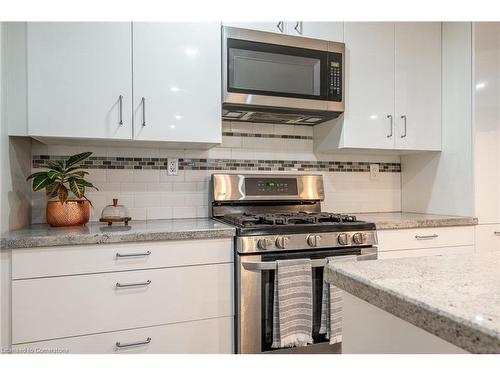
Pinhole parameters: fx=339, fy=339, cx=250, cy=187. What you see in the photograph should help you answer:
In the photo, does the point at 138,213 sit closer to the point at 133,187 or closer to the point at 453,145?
the point at 133,187

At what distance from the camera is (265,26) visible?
200 cm

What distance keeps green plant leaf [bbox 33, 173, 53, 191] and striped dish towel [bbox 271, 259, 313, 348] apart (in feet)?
3.91

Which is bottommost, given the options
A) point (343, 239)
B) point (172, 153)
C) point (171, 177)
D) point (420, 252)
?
point (420, 252)

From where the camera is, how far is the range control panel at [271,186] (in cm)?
219

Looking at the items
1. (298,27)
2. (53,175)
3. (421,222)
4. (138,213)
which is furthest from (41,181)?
(421,222)

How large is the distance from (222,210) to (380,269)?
1496 millimetres

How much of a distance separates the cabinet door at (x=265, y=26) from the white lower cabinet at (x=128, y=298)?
48.3 inches

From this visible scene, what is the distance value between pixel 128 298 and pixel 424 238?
5.53 ft

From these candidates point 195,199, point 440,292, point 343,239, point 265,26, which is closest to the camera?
point 440,292

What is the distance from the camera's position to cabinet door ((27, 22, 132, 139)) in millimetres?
1630

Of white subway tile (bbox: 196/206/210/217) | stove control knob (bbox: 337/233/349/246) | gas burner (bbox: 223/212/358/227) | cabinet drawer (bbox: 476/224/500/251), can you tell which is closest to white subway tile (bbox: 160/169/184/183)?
white subway tile (bbox: 196/206/210/217)

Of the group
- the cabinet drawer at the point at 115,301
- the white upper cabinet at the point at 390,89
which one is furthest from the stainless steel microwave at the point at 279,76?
the cabinet drawer at the point at 115,301

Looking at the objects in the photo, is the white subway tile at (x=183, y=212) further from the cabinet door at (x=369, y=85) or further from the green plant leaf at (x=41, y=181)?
the cabinet door at (x=369, y=85)
